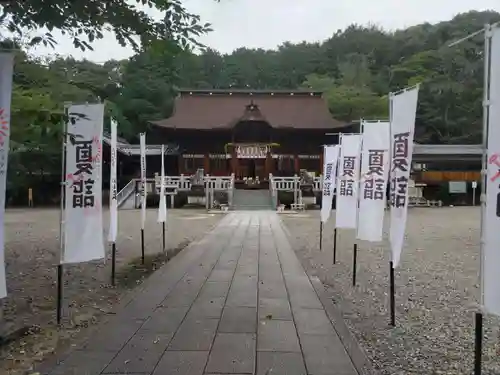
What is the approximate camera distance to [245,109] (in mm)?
28953

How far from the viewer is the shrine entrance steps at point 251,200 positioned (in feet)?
75.0

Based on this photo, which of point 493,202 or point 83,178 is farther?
point 83,178

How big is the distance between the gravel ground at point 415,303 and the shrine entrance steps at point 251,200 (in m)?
11.6

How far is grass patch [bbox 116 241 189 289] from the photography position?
6.65 metres

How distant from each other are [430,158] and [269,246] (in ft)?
74.0

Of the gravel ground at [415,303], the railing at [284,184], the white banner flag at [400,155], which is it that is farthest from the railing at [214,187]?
the white banner flag at [400,155]

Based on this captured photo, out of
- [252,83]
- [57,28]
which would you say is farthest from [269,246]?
[252,83]

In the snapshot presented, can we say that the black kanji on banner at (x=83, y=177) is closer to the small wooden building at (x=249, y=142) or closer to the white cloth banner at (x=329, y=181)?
the white cloth banner at (x=329, y=181)

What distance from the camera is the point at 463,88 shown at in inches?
1432

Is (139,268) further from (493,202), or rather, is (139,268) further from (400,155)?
(493,202)

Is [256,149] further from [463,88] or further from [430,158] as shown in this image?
[463,88]

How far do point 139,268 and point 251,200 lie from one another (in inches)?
651

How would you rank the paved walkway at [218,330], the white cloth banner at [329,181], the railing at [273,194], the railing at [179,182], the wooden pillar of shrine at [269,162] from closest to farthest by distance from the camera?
the paved walkway at [218,330] < the white cloth banner at [329,181] < the railing at [273,194] < the railing at [179,182] < the wooden pillar of shrine at [269,162]

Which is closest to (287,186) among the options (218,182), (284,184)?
(284,184)
